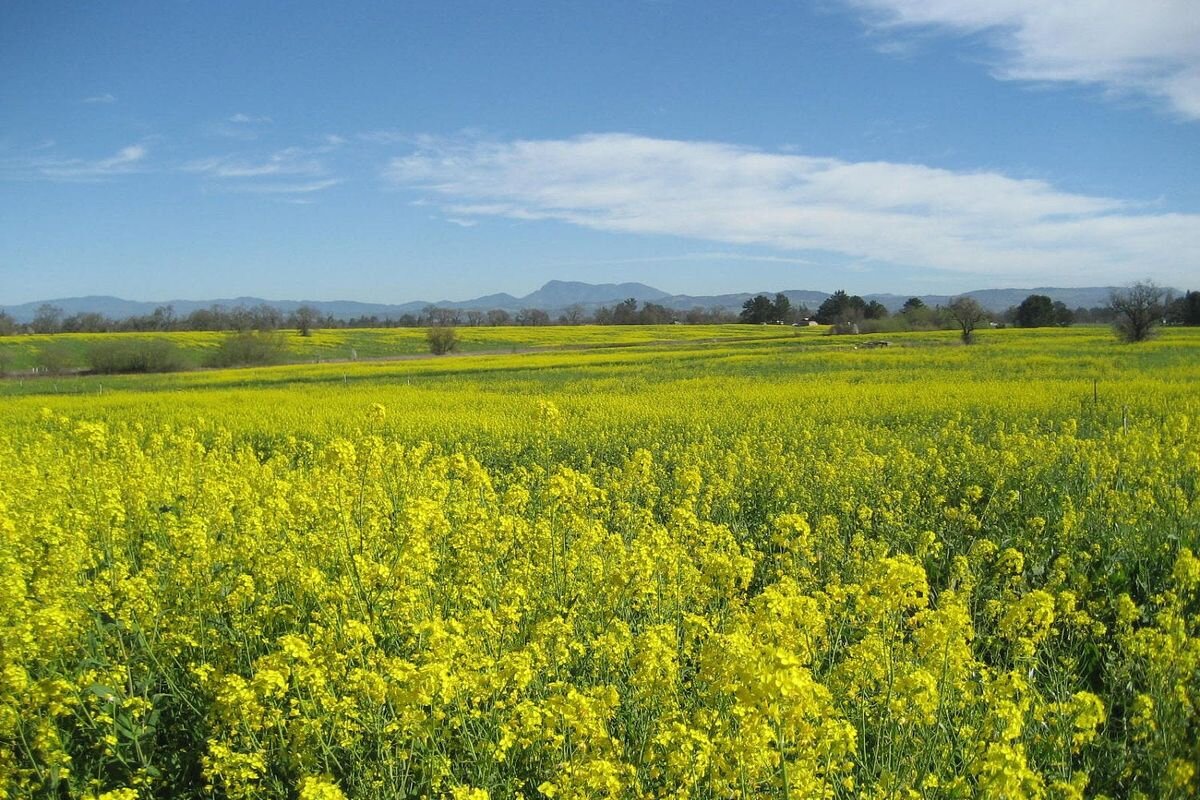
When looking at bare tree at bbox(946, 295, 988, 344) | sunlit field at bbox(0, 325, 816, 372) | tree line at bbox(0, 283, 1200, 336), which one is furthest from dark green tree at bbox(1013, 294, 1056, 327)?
bare tree at bbox(946, 295, 988, 344)

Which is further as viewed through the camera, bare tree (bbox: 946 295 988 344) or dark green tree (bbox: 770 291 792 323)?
dark green tree (bbox: 770 291 792 323)

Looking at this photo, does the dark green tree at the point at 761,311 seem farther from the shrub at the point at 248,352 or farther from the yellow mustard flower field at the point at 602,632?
the yellow mustard flower field at the point at 602,632

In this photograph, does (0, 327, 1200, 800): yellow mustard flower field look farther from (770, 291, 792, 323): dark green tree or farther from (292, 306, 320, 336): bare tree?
(770, 291, 792, 323): dark green tree

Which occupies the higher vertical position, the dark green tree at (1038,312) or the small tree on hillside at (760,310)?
the small tree on hillside at (760,310)

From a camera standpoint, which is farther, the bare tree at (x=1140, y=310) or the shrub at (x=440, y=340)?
Answer: the shrub at (x=440, y=340)

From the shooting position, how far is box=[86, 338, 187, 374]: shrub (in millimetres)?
51188

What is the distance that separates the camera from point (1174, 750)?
3051 mm

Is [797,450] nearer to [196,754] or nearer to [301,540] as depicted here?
[301,540]

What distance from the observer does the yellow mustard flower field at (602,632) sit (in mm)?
3053

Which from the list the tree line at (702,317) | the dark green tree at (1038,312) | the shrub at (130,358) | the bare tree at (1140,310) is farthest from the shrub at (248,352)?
the dark green tree at (1038,312)

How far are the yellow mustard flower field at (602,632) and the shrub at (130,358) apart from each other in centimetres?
4789

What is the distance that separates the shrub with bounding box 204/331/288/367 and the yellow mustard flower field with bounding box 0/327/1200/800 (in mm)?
50549

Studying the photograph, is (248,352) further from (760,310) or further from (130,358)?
(760,310)

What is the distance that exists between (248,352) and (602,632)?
5967 cm
